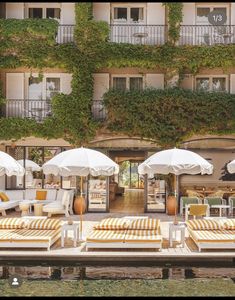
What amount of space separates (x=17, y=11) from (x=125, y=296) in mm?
18759

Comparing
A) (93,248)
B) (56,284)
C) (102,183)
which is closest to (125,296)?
(56,284)

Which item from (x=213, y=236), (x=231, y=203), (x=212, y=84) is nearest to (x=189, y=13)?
(x=212, y=84)

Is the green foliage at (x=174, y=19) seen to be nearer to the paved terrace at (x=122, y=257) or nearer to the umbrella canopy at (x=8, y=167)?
the umbrella canopy at (x=8, y=167)

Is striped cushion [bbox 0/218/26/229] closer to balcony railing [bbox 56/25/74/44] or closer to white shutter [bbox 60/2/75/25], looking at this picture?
balcony railing [bbox 56/25/74/44]

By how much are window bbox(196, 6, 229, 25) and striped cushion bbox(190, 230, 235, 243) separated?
13.9 metres

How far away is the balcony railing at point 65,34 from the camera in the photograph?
2622cm

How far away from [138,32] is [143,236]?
14.1 meters

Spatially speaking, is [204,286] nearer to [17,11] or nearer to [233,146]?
[233,146]

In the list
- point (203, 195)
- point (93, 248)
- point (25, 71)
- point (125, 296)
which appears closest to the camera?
point (125, 296)

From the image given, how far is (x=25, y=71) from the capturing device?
2606 cm

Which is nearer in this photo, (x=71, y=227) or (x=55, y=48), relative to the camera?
(x=71, y=227)

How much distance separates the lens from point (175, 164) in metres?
16.3

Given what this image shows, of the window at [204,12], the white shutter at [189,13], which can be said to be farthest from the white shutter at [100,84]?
the window at [204,12]

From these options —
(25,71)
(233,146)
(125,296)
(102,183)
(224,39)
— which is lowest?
(125,296)
